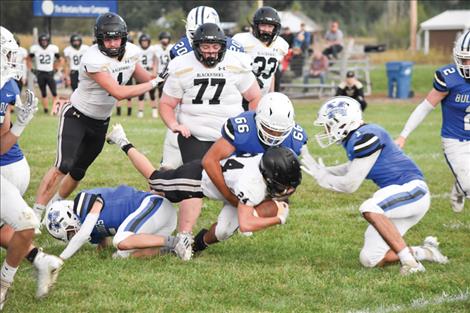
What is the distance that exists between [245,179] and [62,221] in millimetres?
1339

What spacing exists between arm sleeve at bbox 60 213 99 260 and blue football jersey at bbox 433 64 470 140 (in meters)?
2.90

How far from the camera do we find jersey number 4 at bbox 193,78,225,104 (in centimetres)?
638

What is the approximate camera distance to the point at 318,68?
22.2 meters

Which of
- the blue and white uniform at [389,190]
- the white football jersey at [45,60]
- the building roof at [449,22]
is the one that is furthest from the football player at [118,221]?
the building roof at [449,22]

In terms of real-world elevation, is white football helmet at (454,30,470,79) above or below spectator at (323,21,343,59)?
above

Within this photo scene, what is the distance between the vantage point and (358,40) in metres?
52.9

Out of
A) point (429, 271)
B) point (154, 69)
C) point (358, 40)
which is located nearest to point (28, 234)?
point (429, 271)

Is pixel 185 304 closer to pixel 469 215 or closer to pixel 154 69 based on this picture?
pixel 469 215

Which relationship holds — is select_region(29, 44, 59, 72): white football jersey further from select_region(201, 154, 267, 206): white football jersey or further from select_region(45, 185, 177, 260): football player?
select_region(201, 154, 267, 206): white football jersey

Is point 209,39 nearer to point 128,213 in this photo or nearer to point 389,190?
point 128,213

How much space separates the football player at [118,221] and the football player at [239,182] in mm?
133

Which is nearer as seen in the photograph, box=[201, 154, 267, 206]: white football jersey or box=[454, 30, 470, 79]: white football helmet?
box=[201, 154, 267, 206]: white football jersey

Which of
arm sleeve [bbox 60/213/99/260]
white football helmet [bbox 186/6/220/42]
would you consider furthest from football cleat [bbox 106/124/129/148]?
white football helmet [bbox 186/6/220/42]

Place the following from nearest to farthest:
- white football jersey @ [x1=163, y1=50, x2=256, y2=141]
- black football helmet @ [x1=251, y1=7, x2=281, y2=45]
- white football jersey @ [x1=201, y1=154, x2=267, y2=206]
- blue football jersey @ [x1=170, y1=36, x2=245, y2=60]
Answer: white football jersey @ [x1=201, y1=154, x2=267, y2=206] → white football jersey @ [x1=163, y1=50, x2=256, y2=141] → blue football jersey @ [x1=170, y1=36, x2=245, y2=60] → black football helmet @ [x1=251, y1=7, x2=281, y2=45]
